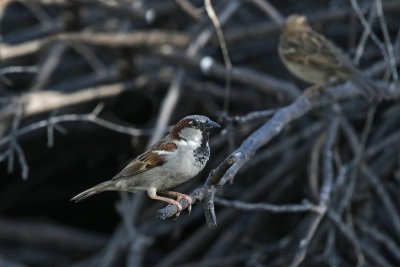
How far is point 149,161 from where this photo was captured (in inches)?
108

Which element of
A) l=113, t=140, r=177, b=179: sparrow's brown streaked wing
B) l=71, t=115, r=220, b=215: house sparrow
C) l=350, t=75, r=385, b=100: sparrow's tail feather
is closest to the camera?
l=71, t=115, r=220, b=215: house sparrow

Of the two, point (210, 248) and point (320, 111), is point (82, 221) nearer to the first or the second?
point (210, 248)

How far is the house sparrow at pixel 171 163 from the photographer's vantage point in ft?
8.57

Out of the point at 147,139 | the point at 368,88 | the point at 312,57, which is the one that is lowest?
the point at 368,88

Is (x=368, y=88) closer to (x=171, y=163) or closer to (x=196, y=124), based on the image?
(x=196, y=124)

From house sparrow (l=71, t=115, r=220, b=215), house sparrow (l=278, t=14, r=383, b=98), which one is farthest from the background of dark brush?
house sparrow (l=71, t=115, r=220, b=215)

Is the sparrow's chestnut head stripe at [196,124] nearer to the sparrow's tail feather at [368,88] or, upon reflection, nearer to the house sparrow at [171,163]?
the house sparrow at [171,163]

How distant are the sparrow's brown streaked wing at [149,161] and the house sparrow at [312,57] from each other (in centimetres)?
176

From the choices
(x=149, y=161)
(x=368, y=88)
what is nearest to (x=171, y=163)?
(x=149, y=161)

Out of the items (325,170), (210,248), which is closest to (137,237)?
(210,248)

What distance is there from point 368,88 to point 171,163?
1.76 meters

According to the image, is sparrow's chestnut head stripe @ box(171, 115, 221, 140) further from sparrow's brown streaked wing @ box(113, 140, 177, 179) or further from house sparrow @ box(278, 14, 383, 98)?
house sparrow @ box(278, 14, 383, 98)

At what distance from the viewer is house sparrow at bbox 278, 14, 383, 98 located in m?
4.20

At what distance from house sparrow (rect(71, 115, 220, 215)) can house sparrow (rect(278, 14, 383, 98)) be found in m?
1.69
